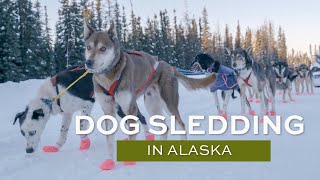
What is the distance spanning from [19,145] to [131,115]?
2.26 metres

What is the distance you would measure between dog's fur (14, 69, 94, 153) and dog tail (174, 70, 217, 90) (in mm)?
1464

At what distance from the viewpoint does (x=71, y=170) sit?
4387 mm

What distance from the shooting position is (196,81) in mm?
5848

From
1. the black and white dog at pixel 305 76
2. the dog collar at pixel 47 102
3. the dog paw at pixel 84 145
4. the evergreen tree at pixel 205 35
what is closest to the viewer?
the dog collar at pixel 47 102

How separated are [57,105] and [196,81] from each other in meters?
2.24

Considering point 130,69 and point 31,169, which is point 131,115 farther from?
point 31,169

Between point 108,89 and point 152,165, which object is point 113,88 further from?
point 152,165

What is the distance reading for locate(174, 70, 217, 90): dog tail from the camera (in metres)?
5.80

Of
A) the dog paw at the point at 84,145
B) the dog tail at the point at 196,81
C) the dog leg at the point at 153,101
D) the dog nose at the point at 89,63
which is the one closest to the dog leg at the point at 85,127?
the dog paw at the point at 84,145

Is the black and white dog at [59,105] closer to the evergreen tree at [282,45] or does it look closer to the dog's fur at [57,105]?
the dog's fur at [57,105]

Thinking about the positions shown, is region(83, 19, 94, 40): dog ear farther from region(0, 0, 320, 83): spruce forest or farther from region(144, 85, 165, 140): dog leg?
region(0, 0, 320, 83): spruce forest

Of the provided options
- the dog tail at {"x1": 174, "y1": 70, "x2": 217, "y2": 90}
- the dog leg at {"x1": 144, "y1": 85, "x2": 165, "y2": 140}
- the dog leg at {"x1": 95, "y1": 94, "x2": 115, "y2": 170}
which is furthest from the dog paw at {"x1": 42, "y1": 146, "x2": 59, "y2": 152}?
the dog tail at {"x1": 174, "y1": 70, "x2": 217, "y2": 90}

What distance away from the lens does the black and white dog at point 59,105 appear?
5207 mm

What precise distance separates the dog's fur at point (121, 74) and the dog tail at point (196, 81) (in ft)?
1.23
